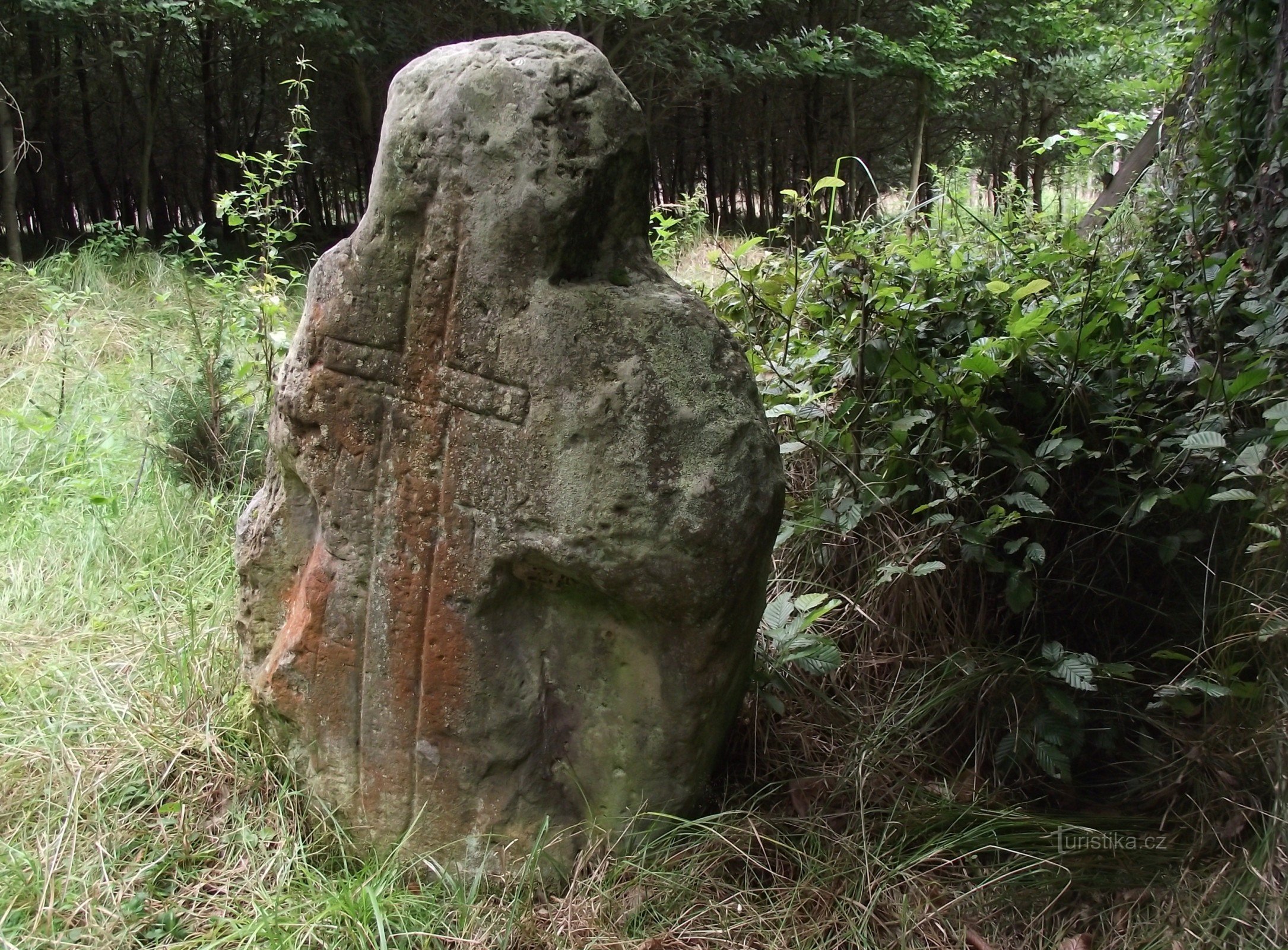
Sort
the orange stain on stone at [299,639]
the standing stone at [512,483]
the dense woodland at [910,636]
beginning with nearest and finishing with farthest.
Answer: the standing stone at [512,483]
the dense woodland at [910,636]
the orange stain on stone at [299,639]

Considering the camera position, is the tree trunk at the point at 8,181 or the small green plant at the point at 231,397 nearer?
the small green plant at the point at 231,397

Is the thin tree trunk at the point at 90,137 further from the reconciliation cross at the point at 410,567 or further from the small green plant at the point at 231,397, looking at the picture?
the reconciliation cross at the point at 410,567

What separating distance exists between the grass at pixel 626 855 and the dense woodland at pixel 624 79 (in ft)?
16.9

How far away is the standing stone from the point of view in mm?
1691

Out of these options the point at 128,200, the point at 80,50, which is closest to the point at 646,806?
the point at 80,50

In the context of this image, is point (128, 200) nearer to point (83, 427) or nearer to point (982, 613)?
point (83, 427)

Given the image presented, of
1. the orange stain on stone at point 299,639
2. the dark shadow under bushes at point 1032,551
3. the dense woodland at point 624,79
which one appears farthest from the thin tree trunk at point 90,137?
the dark shadow under bushes at point 1032,551

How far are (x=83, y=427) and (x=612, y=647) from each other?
341 cm

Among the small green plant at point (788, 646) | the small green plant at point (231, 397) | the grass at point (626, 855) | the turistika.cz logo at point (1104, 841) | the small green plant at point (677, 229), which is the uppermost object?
the small green plant at point (677, 229)

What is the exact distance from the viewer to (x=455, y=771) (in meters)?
1.89

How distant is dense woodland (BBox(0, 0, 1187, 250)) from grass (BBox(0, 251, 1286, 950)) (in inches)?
203

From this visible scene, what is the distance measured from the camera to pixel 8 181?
21.7 feet

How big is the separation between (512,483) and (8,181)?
6475mm

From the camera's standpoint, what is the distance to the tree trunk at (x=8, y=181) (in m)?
6.45
